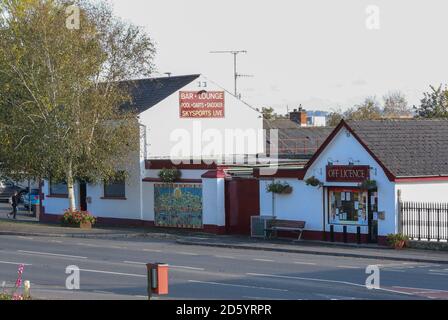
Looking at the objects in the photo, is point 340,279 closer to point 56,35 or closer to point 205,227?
point 205,227

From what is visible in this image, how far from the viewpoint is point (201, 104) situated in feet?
160

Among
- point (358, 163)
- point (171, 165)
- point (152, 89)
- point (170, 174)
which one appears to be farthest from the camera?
point (152, 89)

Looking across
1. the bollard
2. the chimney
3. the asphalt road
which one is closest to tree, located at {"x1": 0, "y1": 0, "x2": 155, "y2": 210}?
the asphalt road

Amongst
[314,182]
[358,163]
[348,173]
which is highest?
[358,163]

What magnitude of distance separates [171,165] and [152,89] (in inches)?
259

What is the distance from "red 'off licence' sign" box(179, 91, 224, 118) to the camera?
4806 centimetres

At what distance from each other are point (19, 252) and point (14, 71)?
12.5m

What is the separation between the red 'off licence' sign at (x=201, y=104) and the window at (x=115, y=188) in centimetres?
443

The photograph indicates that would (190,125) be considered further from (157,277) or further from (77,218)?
(157,277)

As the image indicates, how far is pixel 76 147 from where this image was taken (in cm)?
4441

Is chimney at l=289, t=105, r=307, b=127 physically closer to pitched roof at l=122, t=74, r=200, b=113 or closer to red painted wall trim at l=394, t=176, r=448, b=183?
pitched roof at l=122, t=74, r=200, b=113

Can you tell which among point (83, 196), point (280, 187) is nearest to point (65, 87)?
point (83, 196)

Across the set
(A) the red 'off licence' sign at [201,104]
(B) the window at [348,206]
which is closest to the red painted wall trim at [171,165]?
(A) the red 'off licence' sign at [201,104]
